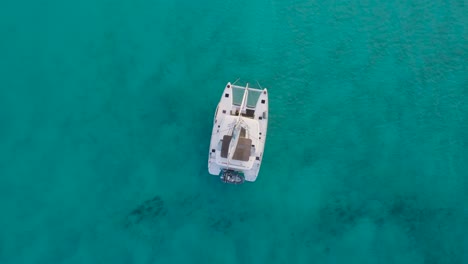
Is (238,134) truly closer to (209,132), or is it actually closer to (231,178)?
(231,178)

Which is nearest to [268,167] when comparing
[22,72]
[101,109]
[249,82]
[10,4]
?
[249,82]

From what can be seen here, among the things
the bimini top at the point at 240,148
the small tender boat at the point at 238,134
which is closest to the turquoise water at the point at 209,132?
the small tender boat at the point at 238,134

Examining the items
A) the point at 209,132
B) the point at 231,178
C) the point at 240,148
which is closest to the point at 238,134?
the point at 240,148

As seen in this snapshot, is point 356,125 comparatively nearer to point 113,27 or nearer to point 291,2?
point 291,2

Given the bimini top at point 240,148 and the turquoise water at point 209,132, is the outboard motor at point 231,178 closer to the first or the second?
the bimini top at point 240,148

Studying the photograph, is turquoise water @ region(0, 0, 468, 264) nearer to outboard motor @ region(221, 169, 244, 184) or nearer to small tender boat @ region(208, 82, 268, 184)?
small tender boat @ region(208, 82, 268, 184)

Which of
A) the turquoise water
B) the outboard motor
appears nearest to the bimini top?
the outboard motor
